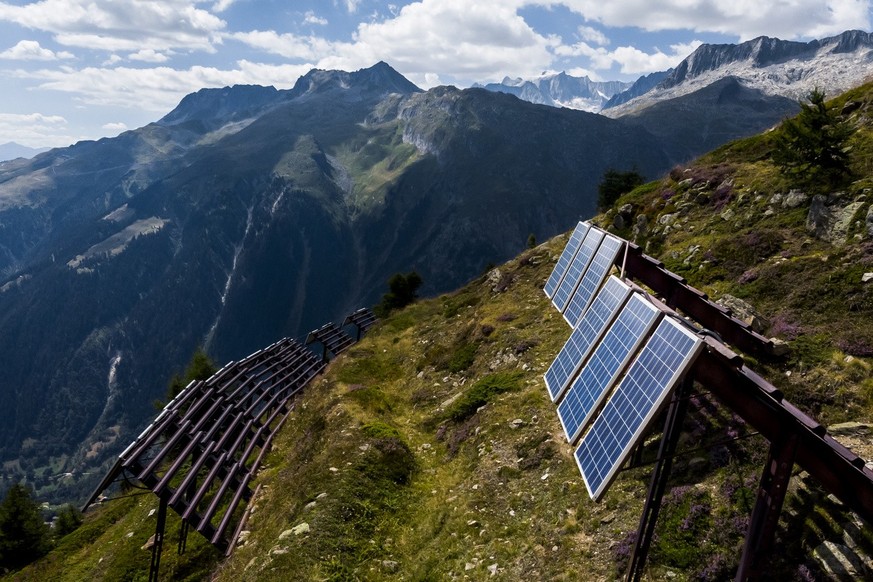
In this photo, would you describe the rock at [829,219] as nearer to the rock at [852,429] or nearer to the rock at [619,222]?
the rock at [852,429]

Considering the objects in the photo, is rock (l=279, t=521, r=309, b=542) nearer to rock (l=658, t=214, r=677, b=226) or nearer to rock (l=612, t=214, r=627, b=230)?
rock (l=658, t=214, r=677, b=226)

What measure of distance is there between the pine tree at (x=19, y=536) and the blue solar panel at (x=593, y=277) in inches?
2185

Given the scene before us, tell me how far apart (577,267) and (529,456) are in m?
10.5

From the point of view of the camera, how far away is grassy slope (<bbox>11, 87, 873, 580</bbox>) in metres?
16.4

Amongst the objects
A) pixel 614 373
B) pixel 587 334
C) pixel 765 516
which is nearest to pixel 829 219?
pixel 587 334

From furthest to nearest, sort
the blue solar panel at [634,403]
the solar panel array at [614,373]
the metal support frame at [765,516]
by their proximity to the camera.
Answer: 1. the solar panel array at [614,373]
2. the blue solar panel at [634,403]
3. the metal support frame at [765,516]

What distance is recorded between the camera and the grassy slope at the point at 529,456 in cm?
1641

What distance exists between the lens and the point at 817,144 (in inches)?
1266

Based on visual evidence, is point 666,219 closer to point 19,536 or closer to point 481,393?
point 481,393

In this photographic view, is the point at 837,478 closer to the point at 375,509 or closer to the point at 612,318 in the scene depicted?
the point at 612,318

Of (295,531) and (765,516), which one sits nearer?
(765,516)

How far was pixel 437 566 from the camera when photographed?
750 inches

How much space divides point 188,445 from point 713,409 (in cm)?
2905

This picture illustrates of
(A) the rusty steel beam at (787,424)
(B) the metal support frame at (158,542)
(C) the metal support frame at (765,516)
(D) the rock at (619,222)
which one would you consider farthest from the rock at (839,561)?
(D) the rock at (619,222)
